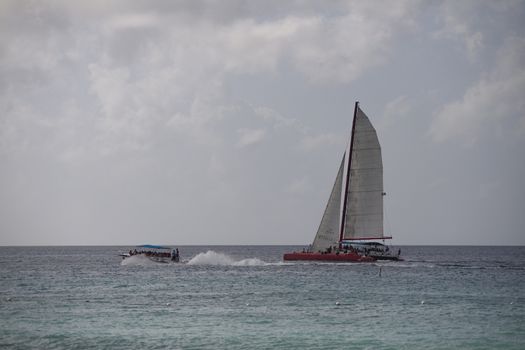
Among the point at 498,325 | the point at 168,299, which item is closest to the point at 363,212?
the point at 168,299

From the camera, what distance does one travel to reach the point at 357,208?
101875 millimetres

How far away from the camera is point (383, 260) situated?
106 m

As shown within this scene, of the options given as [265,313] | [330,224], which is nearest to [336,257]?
[330,224]

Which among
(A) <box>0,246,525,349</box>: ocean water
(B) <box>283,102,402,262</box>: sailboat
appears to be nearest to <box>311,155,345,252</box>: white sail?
(B) <box>283,102,402,262</box>: sailboat

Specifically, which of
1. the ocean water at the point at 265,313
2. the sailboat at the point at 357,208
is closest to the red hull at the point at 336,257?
the sailboat at the point at 357,208

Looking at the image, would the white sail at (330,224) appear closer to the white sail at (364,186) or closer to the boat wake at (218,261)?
the white sail at (364,186)

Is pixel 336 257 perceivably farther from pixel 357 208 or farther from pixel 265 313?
pixel 265 313

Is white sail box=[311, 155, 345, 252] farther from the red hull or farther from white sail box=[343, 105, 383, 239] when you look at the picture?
the red hull

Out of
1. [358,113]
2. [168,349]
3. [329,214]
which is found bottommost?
[168,349]

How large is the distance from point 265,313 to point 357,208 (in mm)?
57454

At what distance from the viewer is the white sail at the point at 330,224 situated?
10156cm

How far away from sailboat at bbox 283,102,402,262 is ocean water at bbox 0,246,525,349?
83.9 ft

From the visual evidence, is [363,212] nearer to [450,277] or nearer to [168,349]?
[450,277]

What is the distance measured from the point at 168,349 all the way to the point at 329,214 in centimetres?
6974
